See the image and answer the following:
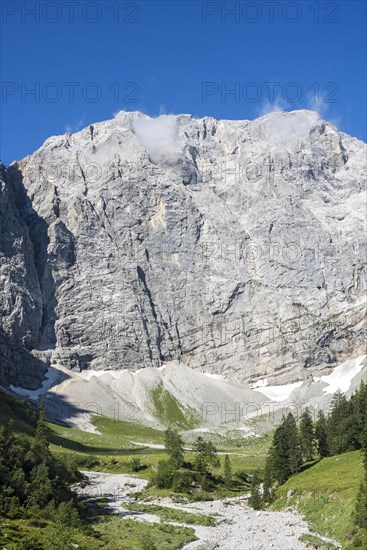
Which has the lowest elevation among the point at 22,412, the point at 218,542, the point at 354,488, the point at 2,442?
the point at 218,542

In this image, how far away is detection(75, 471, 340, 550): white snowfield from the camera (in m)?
50.6

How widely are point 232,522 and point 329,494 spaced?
11276 mm

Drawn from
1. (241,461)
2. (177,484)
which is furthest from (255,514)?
(241,461)

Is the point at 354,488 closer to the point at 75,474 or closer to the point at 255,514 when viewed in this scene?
the point at 255,514

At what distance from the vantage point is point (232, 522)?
62781 mm

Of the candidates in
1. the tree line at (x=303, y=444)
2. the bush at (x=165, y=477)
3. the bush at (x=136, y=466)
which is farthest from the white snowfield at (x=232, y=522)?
the bush at (x=136, y=466)

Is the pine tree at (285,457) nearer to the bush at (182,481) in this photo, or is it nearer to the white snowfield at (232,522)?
the white snowfield at (232,522)

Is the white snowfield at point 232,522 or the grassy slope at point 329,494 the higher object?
the grassy slope at point 329,494

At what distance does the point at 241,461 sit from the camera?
480ft

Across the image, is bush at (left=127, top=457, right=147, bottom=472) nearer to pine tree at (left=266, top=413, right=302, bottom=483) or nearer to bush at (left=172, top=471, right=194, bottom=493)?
bush at (left=172, top=471, right=194, bottom=493)

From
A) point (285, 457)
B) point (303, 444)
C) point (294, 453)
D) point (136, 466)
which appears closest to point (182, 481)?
point (285, 457)

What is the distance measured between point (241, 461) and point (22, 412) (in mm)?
58328

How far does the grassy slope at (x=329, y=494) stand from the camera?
170 ft

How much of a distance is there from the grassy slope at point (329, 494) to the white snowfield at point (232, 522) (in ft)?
6.11
